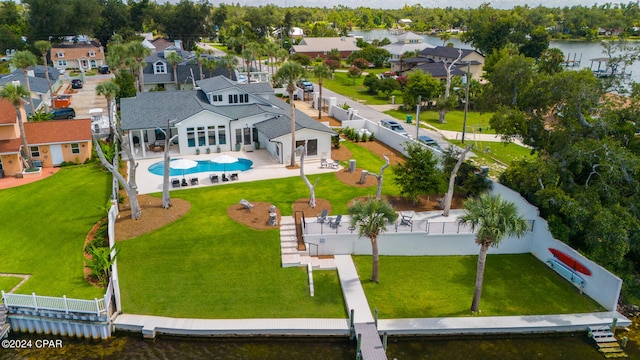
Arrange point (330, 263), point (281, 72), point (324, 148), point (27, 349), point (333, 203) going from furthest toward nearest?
point (324, 148), point (281, 72), point (333, 203), point (330, 263), point (27, 349)

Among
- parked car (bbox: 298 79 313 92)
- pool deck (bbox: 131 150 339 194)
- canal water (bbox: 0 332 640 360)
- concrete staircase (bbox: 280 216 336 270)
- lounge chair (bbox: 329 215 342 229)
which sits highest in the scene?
parked car (bbox: 298 79 313 92)

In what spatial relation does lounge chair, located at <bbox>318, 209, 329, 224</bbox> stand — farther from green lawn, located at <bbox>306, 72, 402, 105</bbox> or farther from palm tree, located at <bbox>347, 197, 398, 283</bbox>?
green lawn, located at <bbox>306, 72, 402, 105</bbox>

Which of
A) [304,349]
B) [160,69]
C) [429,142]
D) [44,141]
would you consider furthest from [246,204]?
[160,69]

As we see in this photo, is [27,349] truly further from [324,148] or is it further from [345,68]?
[345,68]

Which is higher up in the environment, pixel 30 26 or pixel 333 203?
pixel 30 26

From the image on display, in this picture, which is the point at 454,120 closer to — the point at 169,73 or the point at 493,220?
the point at 493,220

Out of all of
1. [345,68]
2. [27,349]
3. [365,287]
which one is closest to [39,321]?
[27,349]

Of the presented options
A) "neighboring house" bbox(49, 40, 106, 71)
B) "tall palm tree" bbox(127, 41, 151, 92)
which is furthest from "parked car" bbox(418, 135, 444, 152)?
"neighboring house" bbox(49, 40, 106, 71)
